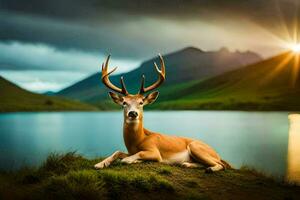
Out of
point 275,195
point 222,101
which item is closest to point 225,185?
point 275,195

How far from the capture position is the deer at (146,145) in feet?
45.4

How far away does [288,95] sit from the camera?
164875mm

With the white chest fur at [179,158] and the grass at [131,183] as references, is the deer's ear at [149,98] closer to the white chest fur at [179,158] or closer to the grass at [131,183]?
the grass at [131,183]

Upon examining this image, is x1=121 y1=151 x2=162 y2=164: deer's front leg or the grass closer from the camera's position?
the grass

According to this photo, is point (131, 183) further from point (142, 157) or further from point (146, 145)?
point (146, 145)

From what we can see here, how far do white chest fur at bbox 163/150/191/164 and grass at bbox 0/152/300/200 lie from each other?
1.39 ft

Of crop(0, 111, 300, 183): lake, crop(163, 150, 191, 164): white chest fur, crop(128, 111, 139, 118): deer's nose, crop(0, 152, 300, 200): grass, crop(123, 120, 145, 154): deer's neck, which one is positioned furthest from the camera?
crop(0, 111, 300, 183): lake

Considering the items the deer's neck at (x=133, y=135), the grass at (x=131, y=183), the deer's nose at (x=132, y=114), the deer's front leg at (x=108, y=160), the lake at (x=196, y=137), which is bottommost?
the lake at (x=196, y=137)

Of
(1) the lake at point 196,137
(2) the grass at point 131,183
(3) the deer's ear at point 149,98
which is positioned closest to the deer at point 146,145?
(3) the deer's ear at point 149,98

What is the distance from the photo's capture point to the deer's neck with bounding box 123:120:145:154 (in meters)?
14.1

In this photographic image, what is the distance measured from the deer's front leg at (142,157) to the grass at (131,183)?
220 millimetres

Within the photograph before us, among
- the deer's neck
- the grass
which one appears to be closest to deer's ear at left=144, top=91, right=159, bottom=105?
the deer's neck

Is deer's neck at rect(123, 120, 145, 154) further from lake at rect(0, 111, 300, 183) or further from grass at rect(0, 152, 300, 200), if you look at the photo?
lake at rect(0, 111, 300, 183)

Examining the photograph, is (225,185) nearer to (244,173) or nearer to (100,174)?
(244,173)
